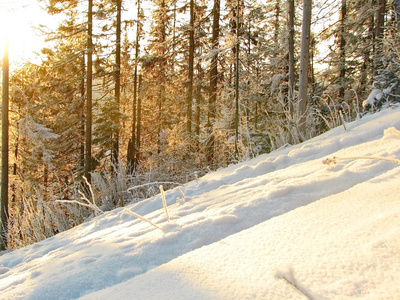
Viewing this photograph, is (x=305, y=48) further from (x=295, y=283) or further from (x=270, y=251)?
(x=295, y=283)

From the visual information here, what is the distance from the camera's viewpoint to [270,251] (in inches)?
28.9

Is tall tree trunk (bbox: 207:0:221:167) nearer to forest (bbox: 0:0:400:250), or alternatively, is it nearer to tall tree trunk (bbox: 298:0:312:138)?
forest (bbox: 0:0:400:250)

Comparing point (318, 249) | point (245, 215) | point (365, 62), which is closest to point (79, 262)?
point (245, 215)

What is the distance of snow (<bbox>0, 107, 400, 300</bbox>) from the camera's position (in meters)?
0.56

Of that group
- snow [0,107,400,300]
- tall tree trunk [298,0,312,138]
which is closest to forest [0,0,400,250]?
tall tree trunk [298,0,312,138]

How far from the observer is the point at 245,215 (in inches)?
49.0

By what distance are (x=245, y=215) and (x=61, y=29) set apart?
46.4ft

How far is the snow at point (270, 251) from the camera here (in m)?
0.56

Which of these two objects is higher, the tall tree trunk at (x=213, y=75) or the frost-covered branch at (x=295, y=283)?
the tall tree trunk at (x=213, y=75)

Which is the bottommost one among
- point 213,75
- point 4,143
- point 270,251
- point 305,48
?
point 270,251

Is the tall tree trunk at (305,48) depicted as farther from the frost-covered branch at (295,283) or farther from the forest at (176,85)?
the frost-covered branch at (295,283)

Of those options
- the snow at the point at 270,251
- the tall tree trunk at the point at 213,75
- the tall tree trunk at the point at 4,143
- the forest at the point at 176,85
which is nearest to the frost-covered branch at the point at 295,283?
the snow at the point at 270,251

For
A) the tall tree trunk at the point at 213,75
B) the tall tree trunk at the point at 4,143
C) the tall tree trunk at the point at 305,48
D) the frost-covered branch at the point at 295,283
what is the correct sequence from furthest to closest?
the tall tree trunk at the point at 213,75 → the tall tree trunk at the point at 4,143 → the tall tree trunk at the point at 305,48 → the frost-covered branch at the point at 295,283

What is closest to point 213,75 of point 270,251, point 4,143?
point 4,143
